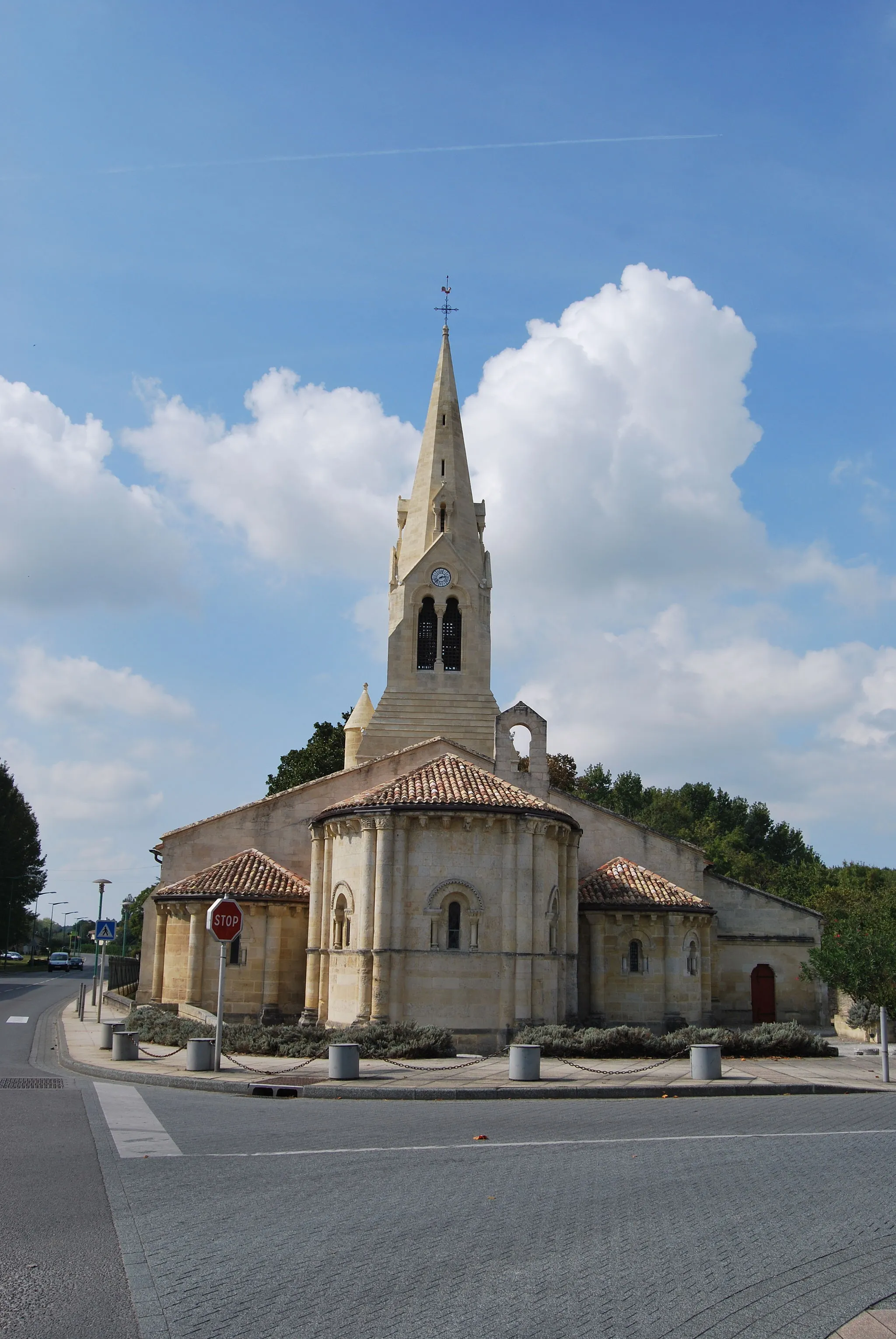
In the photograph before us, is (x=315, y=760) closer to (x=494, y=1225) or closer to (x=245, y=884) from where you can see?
(x=245, y=884)

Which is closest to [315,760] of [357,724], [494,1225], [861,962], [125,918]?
[357,724]

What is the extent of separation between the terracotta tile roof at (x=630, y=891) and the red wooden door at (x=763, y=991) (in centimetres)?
525

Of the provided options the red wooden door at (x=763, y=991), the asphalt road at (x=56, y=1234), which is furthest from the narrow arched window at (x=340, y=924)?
the red wooden door at (x=763, y=991)

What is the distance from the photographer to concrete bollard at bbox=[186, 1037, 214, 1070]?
20891 millimetres

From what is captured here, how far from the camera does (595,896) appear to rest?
33250 millimetres

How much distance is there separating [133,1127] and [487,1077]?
814cm

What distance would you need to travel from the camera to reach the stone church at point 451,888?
27.5 metres

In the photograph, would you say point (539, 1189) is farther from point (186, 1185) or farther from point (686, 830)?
point (686, 830)

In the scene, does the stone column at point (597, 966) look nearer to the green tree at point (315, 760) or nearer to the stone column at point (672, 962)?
the stone column at point (672, 962)

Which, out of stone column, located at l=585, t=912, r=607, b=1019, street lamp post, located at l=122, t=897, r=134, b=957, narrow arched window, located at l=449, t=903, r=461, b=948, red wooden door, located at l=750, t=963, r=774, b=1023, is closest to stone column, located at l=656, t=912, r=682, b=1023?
stone column, located at l=585, t=912, r=607, b=1019

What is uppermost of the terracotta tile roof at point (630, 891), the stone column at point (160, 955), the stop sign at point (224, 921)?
the terracotta tile roof at point (630, 891)

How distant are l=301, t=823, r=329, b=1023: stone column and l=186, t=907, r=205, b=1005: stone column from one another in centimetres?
324

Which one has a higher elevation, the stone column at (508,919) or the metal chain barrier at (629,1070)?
the stone column at (508,919)

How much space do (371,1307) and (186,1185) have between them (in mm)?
4285
